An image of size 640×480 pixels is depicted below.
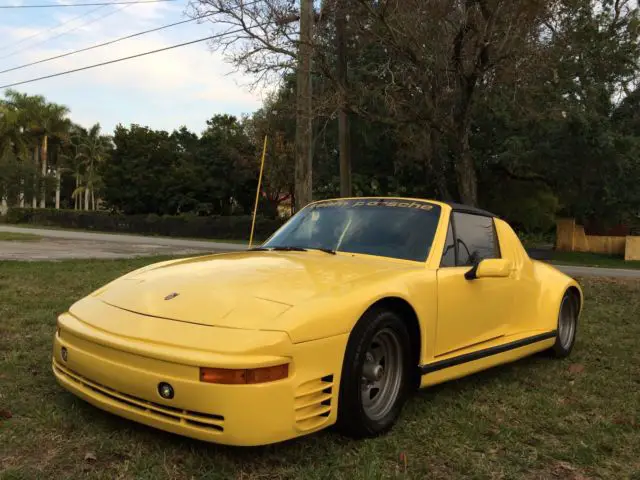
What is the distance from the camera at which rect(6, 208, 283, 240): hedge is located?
34.2m

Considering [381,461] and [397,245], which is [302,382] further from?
[397,245]

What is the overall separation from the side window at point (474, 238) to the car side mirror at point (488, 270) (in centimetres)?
15

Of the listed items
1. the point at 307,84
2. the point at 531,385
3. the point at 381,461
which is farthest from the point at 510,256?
the point at 307,84

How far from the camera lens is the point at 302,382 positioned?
2852 mm

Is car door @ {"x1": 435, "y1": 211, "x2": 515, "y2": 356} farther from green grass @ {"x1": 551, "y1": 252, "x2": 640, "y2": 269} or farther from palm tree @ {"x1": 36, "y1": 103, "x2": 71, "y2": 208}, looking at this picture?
palm tree @ {"x1": 36, "y1": 103, "x2": 71, "y2": 208}

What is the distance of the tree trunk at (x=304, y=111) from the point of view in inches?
527

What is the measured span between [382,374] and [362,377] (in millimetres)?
290

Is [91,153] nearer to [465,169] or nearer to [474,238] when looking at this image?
[465,169]

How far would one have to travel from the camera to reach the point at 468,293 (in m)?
4.03

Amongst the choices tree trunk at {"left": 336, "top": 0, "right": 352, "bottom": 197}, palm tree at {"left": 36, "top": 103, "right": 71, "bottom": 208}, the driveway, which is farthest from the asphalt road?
palm tree at {"left": 36, "top": 103, "right": 71, "bottom": 208}

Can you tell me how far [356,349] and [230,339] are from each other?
0.70 m

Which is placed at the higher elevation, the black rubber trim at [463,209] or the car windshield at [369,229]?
the black rubber trim at [463,209]

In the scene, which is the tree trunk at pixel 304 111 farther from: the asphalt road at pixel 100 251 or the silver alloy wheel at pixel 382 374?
the silver alloy wheel at pixel 382 374

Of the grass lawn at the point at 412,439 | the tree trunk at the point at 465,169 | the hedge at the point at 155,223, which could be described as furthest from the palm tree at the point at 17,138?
the grass lawn at the point at 412,439
